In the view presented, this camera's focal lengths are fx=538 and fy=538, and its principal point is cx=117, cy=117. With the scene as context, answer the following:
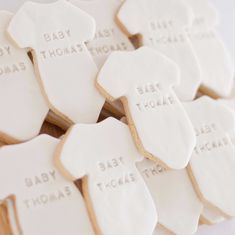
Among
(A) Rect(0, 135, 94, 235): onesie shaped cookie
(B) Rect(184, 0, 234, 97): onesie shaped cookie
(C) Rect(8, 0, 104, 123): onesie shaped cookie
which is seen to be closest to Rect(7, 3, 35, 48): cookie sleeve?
(C) Rect(8, 0, 104, 123): onesie shaped cookie

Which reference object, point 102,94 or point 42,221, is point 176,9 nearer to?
point 102,94

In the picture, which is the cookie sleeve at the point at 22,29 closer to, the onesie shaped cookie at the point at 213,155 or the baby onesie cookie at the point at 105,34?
the baby onesie cookie at the point at 105,34

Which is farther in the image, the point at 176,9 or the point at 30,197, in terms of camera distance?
the point at 176,9

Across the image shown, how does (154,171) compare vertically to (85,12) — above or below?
below

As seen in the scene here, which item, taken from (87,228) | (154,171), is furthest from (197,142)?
(87,228)
